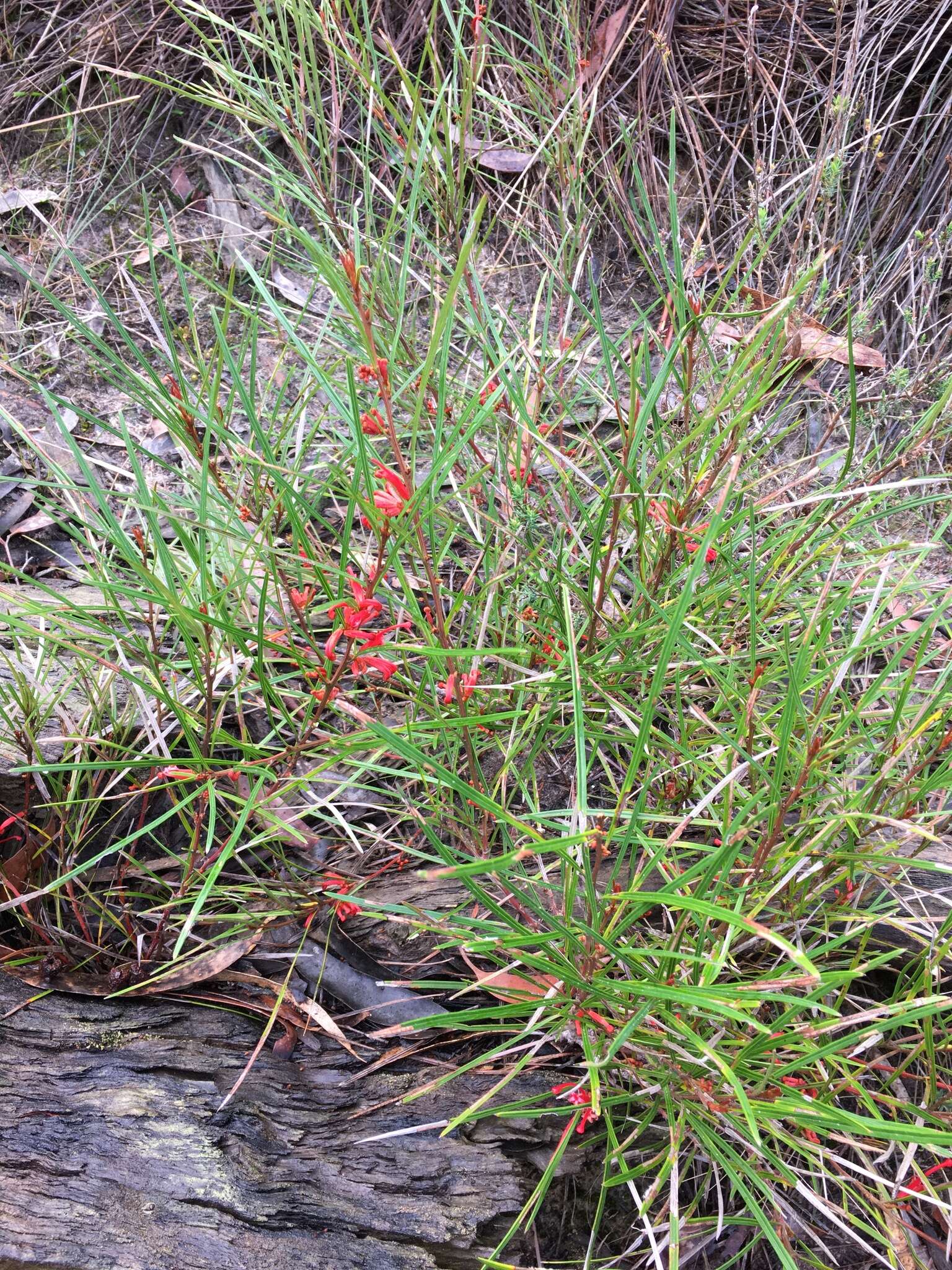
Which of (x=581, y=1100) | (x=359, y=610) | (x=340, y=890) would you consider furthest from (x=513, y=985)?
(x=359, y=610)

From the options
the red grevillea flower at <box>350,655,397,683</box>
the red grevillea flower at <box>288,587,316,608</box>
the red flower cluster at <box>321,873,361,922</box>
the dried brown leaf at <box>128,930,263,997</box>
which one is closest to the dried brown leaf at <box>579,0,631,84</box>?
the red grevillea flower at <box>288,587,316,608</box>

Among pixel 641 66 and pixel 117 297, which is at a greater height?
pixel 641 66

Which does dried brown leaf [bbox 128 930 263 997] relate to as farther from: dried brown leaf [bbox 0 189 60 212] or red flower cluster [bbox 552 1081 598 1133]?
dried brown leaf [bbox 0 189 60 212]

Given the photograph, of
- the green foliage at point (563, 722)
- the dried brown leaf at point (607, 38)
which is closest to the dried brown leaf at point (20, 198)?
the green foliage at point (563, 722)

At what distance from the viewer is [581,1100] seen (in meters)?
0.93

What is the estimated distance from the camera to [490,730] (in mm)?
1297

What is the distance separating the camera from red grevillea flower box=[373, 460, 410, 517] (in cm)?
82

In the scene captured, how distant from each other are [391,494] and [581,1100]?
70cm

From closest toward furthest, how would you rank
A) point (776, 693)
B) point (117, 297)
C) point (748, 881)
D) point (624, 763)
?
point (748, 881)
point (776, 693)
point (624, 763)
point (117, 297)

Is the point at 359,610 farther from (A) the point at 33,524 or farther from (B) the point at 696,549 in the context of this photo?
(A) the point at 33,524

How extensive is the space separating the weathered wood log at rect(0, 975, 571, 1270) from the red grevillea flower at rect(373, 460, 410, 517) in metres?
0.77

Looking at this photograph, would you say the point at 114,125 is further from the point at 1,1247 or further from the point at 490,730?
the point at 1,1247

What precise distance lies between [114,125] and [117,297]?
471 millimetres

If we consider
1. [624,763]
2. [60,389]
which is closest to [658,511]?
[624,763]
